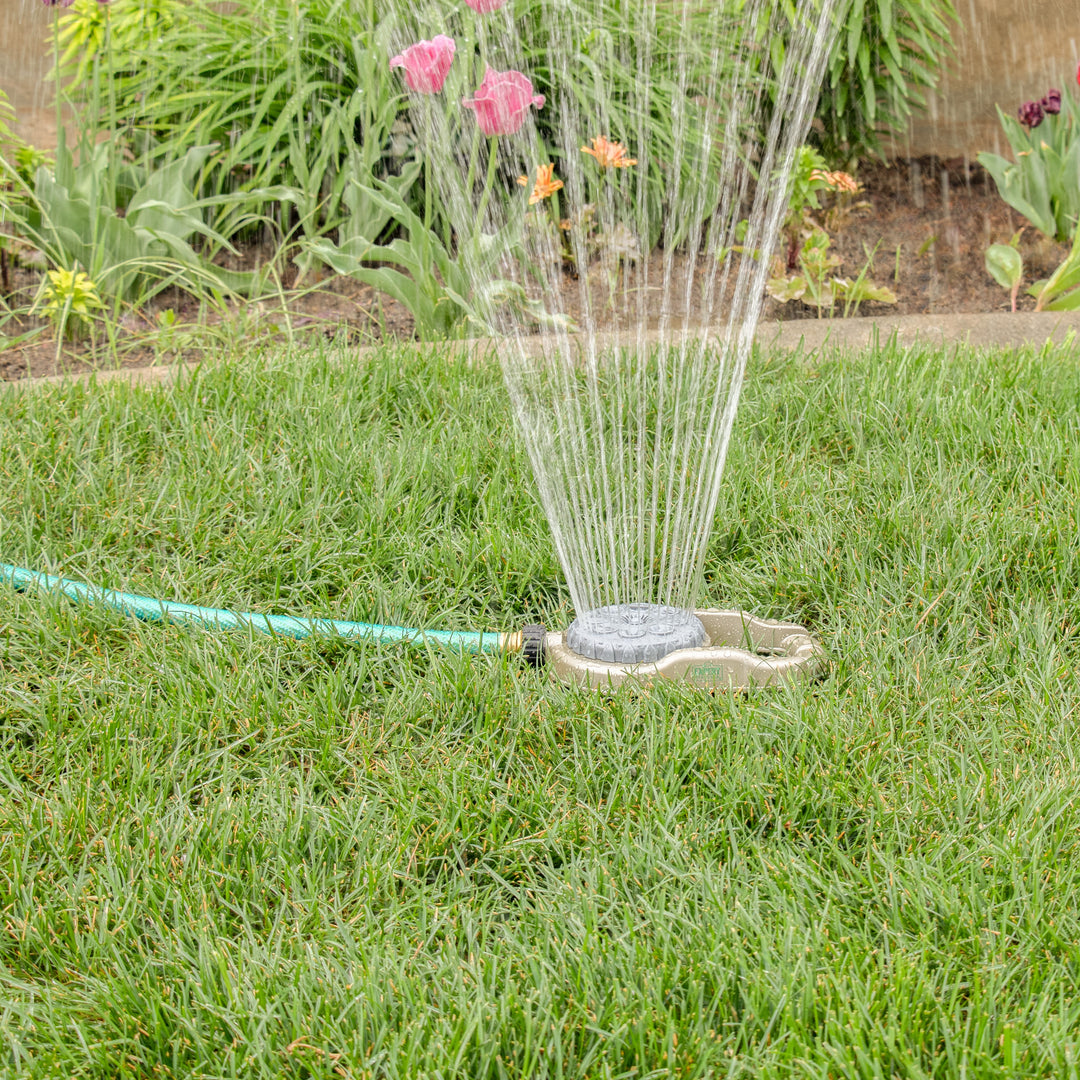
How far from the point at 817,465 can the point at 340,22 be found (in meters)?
2.64

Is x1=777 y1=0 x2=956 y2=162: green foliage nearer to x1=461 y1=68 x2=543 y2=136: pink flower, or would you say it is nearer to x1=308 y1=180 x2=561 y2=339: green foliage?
x1=308 y1=180 x2=561 y2=339: green foliage

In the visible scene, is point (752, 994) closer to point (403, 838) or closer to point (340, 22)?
point (403, 838)

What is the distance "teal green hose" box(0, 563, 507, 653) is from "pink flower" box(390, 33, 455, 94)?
1478 millimetres

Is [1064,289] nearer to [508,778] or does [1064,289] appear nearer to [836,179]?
[836,179]

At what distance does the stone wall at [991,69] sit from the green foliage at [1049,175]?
2.46ft

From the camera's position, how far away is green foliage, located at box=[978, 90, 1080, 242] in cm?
379

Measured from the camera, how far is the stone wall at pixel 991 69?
4.69 m

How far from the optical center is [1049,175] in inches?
152

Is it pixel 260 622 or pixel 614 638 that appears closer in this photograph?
pixel 614 638

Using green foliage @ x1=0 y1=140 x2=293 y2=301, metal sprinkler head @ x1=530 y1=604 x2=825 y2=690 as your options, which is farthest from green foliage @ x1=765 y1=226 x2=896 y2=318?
metal sprinkler head @ x1=530 y1=604 x2=825 y2=690

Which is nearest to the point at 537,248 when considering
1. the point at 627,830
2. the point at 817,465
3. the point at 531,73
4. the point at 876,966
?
the point at 531,73

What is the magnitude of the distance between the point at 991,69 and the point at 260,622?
4.24 m

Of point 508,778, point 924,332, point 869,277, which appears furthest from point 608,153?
Result: point 508,778

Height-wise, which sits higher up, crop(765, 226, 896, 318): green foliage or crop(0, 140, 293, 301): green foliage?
crop(0, 140, 293, 301): green foliage
